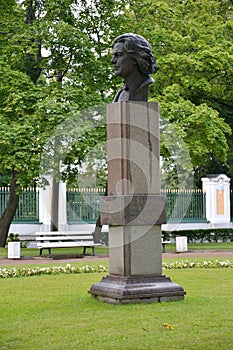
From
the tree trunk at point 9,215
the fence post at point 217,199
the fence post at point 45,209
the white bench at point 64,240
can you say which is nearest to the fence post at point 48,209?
the fence post at point 45,209

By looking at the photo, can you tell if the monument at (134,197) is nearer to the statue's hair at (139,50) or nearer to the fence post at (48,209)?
the statue's hair at (139,50)

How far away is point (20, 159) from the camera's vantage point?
65.7 feet

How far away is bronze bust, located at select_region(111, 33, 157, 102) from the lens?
390 inches

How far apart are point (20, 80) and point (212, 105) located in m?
10.5

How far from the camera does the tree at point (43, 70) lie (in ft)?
65.6

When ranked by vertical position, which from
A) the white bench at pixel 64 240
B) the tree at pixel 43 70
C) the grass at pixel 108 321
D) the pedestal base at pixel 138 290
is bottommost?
the grass at pixel 108 321

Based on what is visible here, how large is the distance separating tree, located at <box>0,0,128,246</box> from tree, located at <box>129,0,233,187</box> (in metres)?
1.92

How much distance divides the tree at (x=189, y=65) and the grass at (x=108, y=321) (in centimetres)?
1131

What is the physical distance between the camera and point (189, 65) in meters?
23.8

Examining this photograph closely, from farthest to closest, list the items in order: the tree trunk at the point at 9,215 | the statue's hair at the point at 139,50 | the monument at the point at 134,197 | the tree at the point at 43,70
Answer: the tree trunk at the point at 9,215 < the tree at the point at 43,70 < the statue's hair at the point at 139,50 < the monument at the point at 134,197

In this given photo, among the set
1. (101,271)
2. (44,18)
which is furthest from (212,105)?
(101,271)

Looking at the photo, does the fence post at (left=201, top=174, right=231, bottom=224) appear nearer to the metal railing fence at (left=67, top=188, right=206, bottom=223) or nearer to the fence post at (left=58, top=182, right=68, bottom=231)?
the metal railing fence at (left=67, top=188, right=206, bottom=223)

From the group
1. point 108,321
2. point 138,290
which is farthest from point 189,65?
point 108,321

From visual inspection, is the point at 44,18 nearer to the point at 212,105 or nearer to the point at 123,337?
the point at 212,105
